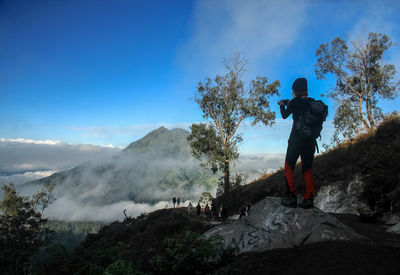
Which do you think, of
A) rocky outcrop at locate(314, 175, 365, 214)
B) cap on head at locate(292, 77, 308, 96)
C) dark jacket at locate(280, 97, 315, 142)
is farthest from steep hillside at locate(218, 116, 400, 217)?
cap on head at locate(292, 77, 308, 96)

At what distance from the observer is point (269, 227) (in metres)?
6.04

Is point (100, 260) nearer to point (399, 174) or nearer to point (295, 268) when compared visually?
point (295, 268)

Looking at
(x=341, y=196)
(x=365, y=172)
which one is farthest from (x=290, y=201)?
(x=365, y=172)

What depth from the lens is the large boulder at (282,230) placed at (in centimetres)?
545

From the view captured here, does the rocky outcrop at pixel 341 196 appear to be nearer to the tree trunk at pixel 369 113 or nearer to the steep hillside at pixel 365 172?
the steep hillside at pixel 365 172

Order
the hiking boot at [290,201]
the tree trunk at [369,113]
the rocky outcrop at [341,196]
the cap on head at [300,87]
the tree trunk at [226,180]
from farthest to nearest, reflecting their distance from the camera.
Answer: the tree trunk at [369,113] < the tree trunk at [226,180] < the rocky outcrop at [341,196] < the cap on head at [300,87] < the hiking boot at [290,201]

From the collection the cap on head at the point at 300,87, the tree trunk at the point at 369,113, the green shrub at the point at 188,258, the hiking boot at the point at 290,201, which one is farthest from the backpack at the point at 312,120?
the tree trunk at the point at 369,113

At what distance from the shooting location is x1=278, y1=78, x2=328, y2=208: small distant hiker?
6.25m

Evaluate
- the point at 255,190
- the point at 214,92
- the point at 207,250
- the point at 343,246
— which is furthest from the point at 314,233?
the point at 214,92

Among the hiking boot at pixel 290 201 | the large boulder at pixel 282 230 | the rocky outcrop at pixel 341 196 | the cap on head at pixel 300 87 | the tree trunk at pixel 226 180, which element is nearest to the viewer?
the large boulder at pixel 282 230

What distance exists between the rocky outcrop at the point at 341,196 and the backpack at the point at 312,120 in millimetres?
9171

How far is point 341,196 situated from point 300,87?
1150 centimetres

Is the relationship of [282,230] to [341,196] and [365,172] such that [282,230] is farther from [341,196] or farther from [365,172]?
[365,172]

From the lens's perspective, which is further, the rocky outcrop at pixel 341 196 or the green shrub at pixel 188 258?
the rocky outcrop at pixel 341 196
